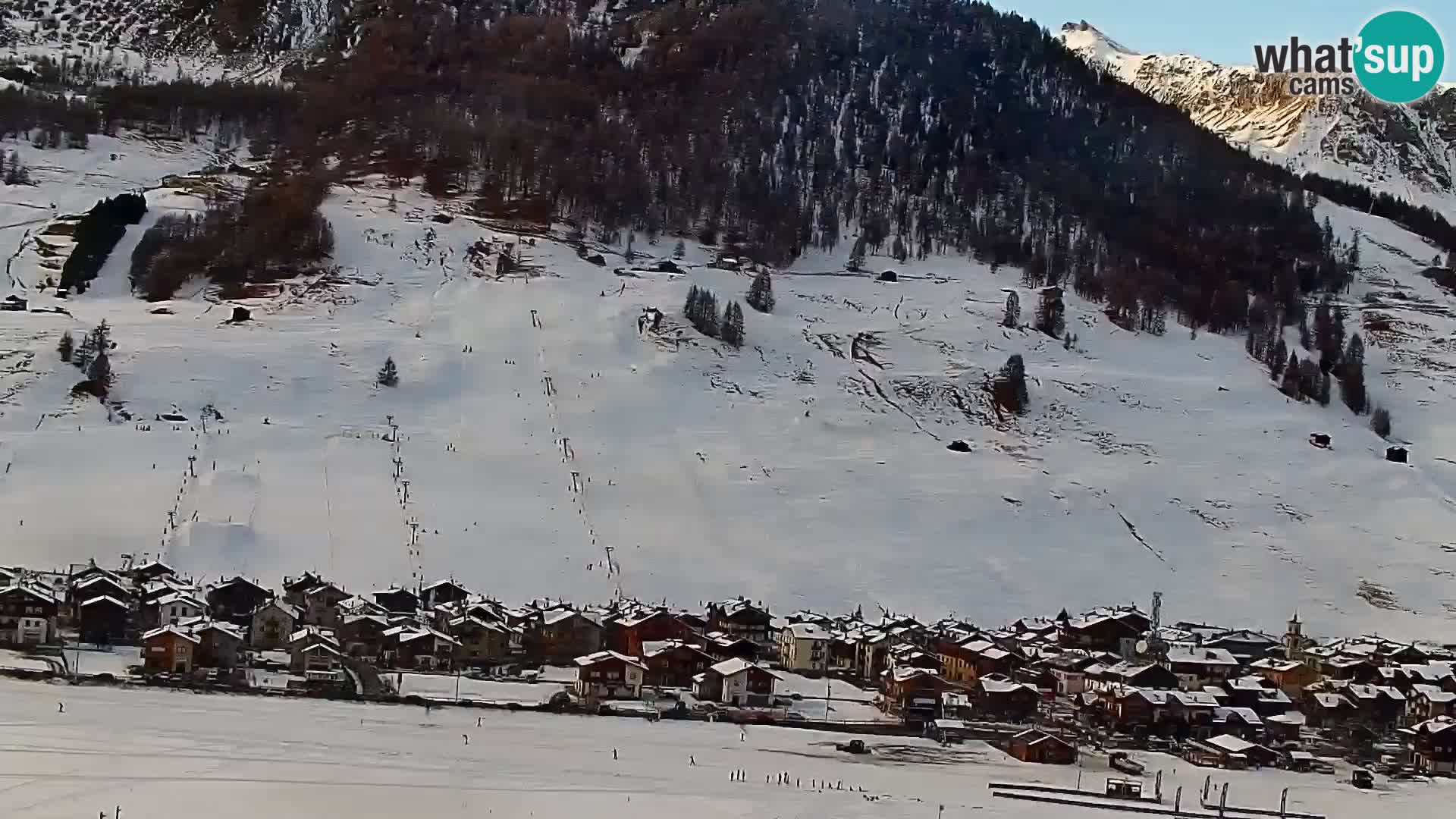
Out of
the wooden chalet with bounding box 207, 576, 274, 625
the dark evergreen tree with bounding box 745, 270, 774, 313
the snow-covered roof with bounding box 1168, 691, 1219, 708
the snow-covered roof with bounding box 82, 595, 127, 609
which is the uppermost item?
the dark evergreen tree with bounding box 745, 270, 774, 313

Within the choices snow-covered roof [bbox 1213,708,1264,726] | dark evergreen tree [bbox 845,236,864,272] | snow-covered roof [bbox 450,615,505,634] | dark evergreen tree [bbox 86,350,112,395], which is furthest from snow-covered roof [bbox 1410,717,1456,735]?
dark evergreen tree [bbox 845,236,864,272]

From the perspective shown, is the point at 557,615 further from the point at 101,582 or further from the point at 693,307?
the point at 693,307

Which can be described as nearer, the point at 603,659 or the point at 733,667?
the point at 603,659

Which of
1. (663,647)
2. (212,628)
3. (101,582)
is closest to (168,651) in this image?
(212,628)

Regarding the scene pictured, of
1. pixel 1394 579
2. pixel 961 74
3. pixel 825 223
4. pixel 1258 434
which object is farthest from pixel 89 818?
A: pixel 961 74

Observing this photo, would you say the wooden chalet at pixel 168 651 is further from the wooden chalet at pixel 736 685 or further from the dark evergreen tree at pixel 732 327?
the dark evergreen tree at pixel 732 327

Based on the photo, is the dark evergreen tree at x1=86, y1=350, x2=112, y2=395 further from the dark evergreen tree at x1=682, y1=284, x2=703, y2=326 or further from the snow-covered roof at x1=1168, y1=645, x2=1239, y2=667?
the snow-covered roof at x1=1168, y1=645, x2=1239, y2=667

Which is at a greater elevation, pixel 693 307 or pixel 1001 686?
pixel 693 307

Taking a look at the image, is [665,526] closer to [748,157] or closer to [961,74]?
[748,157]
